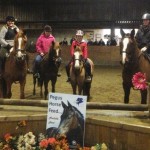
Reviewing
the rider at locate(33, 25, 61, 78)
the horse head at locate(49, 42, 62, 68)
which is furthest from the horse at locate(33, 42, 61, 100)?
the rider at locate(33, 25, 61, 78)

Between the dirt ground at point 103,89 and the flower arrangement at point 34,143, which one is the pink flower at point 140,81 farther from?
the dirt ground at point 103,89

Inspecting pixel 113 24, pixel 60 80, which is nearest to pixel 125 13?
pixel 113 24

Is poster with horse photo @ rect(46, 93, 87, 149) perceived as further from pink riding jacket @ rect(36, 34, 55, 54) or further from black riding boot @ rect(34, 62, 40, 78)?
pink riding jacket @ rect(36, 34, 55, 54)

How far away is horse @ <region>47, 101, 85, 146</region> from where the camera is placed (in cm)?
572

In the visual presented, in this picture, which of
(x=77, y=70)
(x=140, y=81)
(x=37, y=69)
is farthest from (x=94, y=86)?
(x=140, y=81)

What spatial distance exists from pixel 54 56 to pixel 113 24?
45.5 ft

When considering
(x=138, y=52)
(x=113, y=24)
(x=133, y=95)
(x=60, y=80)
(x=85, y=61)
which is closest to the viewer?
(x=138, y=52)

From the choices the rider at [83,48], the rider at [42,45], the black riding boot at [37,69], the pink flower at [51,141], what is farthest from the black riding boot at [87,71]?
the pink flower at [51,141]

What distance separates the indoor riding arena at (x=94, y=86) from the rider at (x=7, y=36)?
377mm

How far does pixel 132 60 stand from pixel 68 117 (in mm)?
3111

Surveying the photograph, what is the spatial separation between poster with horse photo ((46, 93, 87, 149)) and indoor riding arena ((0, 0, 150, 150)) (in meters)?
0.17

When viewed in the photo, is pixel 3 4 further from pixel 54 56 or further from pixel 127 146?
pixel 127 146

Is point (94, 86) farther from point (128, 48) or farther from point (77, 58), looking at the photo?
point (128, 48)

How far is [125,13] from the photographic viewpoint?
23672 mm
